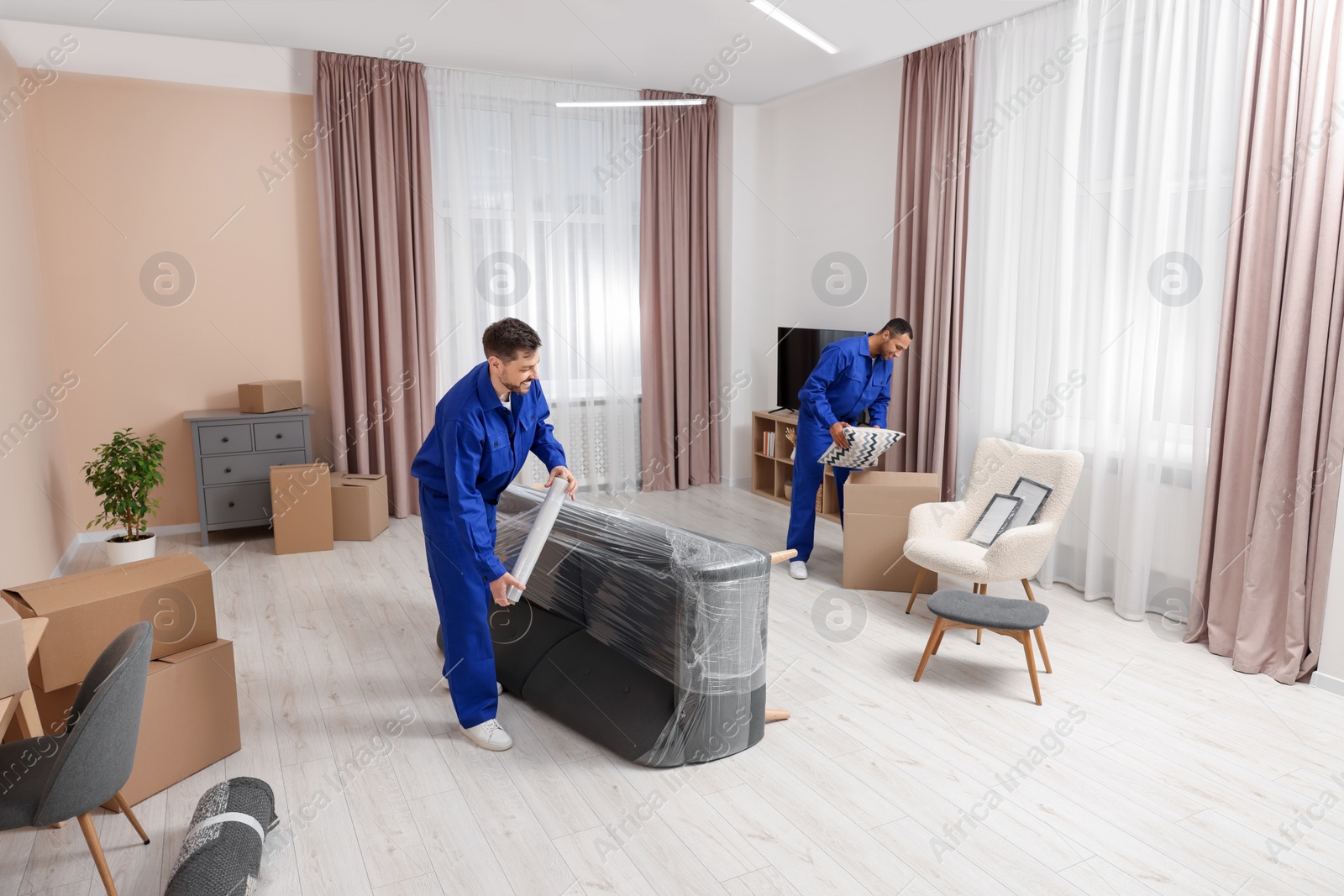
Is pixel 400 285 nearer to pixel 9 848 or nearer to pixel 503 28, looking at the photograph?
pixel 503 28

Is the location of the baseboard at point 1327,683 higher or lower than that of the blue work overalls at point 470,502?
lower

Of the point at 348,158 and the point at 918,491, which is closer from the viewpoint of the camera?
the point at 918,491

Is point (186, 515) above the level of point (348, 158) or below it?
below

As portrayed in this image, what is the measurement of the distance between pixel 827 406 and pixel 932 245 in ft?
3.80

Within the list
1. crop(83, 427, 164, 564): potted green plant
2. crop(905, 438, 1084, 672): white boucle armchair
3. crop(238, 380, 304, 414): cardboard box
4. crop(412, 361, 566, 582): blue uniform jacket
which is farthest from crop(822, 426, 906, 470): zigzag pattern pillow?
crop(83, 427, 164, 564): potted green plant

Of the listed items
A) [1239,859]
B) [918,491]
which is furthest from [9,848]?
[918,491]

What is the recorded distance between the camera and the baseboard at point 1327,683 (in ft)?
10.1

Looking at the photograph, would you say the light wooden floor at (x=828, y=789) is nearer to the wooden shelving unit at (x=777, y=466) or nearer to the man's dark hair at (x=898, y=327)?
the man's dark hair at (x=898, y=327)

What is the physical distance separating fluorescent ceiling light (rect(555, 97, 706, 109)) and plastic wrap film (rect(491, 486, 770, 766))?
3754mm

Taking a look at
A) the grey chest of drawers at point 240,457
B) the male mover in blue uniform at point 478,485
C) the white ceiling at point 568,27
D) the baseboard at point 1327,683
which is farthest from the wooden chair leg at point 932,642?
the grey chest of drawers at point 240,457

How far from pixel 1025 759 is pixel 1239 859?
0.60m

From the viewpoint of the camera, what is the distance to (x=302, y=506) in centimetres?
488

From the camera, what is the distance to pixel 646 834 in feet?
7.59

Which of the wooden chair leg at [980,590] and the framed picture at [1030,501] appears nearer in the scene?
the wooden chair leg at [980,590]
